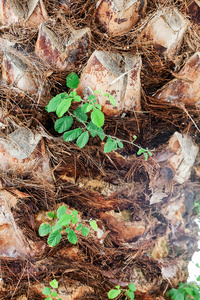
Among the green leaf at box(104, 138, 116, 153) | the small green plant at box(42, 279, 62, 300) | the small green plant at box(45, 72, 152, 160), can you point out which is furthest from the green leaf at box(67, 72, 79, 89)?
the small green plant at box(42, 279, 62, 300)

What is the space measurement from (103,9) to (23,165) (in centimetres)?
105

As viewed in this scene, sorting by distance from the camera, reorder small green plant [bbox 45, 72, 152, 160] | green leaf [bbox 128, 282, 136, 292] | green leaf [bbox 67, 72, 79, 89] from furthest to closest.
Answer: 1. green leaf [bbox 128, 282, 136, 292]
2. green leaf [bbox 67, 72, 79, 89]
3. small green plant [bbox 45, 72, 152, 160]

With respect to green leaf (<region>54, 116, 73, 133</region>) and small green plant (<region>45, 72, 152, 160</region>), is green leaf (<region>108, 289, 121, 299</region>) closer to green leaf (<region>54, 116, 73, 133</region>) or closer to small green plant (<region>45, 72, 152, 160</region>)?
small green plant (<region>45, 72, 152, 160</region>)

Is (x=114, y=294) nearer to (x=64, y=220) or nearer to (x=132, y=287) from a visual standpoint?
(x=132, y=287)

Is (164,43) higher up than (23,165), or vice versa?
(164,43)

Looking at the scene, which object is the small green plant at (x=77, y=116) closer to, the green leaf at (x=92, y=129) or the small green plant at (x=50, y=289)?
the green leaf at (x=92, y=129)

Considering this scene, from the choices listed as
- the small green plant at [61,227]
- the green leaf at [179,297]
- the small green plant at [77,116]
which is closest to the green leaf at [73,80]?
the small green plant at [77,116]

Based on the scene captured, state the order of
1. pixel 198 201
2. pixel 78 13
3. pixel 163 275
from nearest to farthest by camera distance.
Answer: pixel 78 13
pixel 163 275
pixel 198 201

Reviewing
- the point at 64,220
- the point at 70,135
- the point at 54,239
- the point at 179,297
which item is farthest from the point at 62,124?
the point at 179,297

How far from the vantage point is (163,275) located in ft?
5.20

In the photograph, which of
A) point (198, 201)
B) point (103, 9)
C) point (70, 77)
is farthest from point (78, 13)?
point (198, 201)

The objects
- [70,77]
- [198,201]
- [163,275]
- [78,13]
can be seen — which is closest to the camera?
[70,77]

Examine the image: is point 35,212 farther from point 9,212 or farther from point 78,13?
point 78,13

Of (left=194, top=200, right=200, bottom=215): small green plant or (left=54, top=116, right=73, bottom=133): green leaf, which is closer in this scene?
(left=54, top=116, right=73, bottom=133): green leaf
